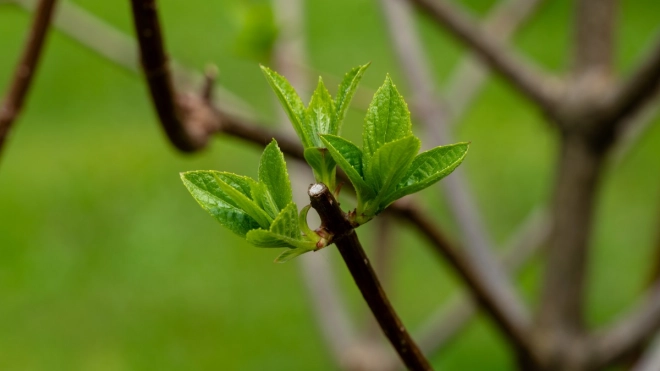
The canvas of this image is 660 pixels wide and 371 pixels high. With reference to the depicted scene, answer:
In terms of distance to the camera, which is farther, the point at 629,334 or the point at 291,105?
the point at 629,334

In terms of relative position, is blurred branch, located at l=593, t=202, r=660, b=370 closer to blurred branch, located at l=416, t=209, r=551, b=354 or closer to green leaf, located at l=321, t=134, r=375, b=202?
blurred branch, located at l=416, t=209, r=551, b=354

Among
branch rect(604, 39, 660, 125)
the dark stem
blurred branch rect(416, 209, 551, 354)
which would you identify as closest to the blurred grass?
blurred branch rect(416, 209, 551, 354)

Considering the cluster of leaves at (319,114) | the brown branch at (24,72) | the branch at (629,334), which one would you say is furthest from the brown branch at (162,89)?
the branch at (629,334)

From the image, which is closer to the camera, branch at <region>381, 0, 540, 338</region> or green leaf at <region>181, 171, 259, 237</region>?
green leaf at <region>181, 171, 259, 237</region>

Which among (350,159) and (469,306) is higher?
(350,159)

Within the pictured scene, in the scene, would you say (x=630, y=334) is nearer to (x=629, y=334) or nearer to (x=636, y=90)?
(x=629, y=334)

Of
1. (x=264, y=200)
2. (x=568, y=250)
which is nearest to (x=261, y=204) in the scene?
(x=264, y=200)

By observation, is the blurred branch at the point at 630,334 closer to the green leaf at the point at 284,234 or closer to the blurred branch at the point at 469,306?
the blurred branch at the point at 469,306
